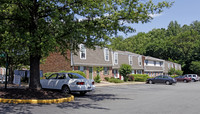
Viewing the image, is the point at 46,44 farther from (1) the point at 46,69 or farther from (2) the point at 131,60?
(2) the point at 131,60

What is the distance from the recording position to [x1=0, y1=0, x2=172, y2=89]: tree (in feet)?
35.4

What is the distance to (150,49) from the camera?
77188 millimetres

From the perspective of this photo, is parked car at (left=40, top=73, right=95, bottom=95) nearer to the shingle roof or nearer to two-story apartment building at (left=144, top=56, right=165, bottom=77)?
the shingle roof

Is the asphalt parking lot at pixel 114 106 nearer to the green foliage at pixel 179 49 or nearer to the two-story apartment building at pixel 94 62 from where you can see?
the two-story apartment building at pixel 94 62

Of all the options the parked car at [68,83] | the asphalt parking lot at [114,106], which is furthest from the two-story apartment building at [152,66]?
the asphalt parking lot at [114,106]

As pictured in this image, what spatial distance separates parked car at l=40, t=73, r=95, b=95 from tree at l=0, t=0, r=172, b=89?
2350mm

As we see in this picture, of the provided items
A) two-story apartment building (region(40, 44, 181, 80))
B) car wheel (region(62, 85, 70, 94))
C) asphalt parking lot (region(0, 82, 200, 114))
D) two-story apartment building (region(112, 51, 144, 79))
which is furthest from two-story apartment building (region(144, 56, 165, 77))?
asphalt parking lot (region(0, 82, 200, 114))

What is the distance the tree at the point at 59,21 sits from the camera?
10805mm

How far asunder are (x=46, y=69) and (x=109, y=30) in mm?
20548

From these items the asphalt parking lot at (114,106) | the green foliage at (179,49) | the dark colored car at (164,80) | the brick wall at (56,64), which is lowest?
the asphalt parking lot at (114,106)

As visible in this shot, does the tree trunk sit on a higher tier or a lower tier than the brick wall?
lower

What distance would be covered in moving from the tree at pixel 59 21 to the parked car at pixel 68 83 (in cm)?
235

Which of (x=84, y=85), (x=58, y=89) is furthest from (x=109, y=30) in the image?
(x=58, y=89)

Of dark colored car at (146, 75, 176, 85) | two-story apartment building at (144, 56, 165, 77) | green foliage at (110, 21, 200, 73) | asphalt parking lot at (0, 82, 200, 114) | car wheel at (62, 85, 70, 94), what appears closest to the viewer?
asphalt parking lot at (0, 82, 200, 114)
